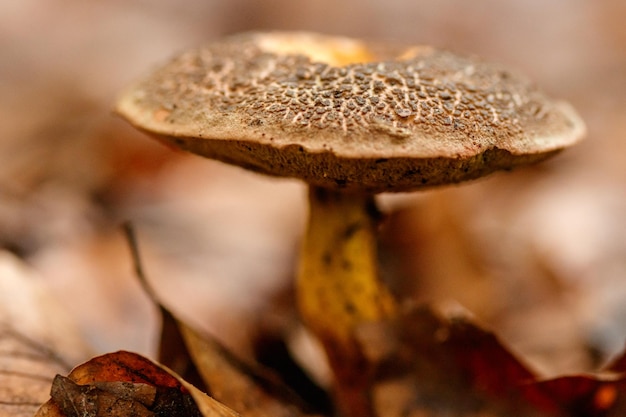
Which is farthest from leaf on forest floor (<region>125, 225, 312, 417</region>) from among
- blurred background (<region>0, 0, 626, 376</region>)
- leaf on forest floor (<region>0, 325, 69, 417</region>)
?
blurred background (<region>0, 0, 626, 376</region>)

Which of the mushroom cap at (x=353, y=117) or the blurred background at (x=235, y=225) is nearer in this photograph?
the mushroom cap at (x=353, y=117)

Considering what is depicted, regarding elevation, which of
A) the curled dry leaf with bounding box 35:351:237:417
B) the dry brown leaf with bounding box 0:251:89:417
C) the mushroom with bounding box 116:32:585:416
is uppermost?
the mushroom with bounding box 116:32:585:416

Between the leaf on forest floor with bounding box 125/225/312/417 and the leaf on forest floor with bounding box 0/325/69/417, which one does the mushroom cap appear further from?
the leaf on forest floor with bounding box 0/325/69/417

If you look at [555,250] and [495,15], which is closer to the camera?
[555,250]

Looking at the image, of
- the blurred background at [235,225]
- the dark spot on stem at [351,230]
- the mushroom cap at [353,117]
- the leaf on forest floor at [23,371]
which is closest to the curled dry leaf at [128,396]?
the leaf on forest floor at [23,371]

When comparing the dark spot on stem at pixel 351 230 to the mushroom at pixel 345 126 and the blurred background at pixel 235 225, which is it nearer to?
the mushroom at pixel 345 126

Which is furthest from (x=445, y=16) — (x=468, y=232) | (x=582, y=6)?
(x=468, y=232)

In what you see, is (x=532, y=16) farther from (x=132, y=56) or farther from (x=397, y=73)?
(x=397, y=73)
